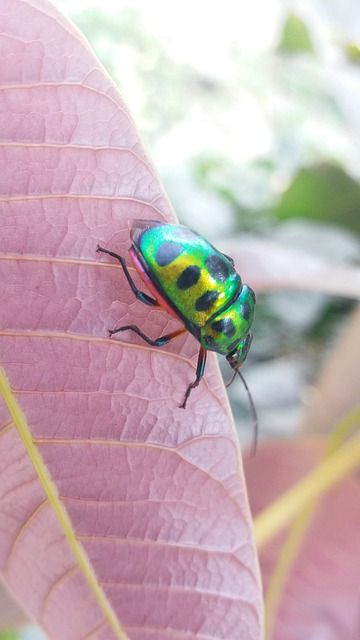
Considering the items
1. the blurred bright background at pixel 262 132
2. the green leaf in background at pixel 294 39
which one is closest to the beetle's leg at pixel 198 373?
the blurred bright background at pixel 262 132

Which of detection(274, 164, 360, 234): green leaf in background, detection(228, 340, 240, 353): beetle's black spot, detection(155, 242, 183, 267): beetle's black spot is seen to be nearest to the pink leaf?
detection(155, 242, 183, 267): beetle's black spot

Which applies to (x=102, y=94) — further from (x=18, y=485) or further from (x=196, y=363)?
(x=18, y=485)

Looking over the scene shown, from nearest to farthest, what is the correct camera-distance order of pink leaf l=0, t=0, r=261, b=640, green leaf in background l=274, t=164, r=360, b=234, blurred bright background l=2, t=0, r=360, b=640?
pink leaf l=0, t=0, r=261, b=640 → blurred bright background l=2, t=0, r=360, b=640 → green leaf in background l=274, t=164, r=360, b=234

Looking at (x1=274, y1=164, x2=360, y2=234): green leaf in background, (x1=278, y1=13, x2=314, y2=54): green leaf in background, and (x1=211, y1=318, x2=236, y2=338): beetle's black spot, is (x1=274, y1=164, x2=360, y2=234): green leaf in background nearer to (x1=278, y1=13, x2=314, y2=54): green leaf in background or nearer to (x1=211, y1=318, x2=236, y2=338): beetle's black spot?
(x1=278, y1=13, x2=314, y2=54): green leaf in background

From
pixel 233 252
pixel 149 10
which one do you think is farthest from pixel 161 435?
pixel 149 10

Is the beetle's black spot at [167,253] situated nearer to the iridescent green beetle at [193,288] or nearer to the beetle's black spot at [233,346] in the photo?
the iridescent green beetle at [193,288]
